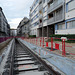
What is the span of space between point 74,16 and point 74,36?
14.0 feet

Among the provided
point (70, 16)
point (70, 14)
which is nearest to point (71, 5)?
point (70, 14)

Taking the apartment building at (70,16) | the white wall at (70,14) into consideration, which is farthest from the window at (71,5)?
the white wall at (70,14)

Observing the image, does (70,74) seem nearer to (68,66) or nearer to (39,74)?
(68,66)

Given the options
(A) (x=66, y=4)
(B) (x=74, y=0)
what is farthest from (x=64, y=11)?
(B) (x=74, y=0)

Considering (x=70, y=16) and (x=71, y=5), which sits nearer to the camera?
(x=71, y=5)

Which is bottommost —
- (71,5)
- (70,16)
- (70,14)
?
(70,16)

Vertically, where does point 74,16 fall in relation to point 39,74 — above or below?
above

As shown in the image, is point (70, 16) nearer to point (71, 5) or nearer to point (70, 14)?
point (70, 14)

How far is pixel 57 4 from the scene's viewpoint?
20.2 meters

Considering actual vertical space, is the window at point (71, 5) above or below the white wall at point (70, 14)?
above

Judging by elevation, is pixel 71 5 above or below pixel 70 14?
above

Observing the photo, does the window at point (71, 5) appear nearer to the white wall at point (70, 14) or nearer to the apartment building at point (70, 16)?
the apartment building at point (70, 16)

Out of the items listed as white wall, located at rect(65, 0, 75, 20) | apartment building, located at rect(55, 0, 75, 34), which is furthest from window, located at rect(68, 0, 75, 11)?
white wall, located at rect(65, 0, 75, 20)

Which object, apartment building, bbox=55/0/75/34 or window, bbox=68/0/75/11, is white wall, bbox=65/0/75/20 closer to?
apartment building, bbox=55/0/75/34
